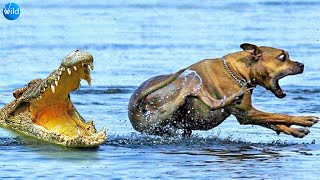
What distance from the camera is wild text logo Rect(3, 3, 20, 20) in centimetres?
2521

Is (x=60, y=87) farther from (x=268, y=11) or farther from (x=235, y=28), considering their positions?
(x=268, y=11)

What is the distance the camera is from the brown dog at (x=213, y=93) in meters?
12.3

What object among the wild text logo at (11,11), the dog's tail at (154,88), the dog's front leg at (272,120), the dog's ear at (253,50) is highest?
the wild text logo at (11,11)

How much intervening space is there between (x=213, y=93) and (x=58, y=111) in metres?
1.63

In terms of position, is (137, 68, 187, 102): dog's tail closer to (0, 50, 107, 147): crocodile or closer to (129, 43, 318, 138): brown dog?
(129, 43, 318, 138): brown dog

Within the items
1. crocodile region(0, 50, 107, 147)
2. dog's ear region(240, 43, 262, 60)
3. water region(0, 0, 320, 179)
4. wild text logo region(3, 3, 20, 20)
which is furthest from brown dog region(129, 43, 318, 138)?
wild text logo region(3, 3, 20, 20)

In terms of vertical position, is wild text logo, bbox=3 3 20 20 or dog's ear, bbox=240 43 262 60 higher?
wild text logo, bbox=3 3 20 20

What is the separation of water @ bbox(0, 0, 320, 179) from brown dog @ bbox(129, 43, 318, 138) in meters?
0.20

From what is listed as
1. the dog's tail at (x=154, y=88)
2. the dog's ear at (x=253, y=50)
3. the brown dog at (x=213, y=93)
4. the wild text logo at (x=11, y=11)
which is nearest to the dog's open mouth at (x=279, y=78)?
the brown dog at (x=213, y=93)

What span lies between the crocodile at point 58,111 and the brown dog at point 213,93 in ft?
3.01

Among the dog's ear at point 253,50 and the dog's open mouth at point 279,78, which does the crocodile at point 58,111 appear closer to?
the dog's ear at point 253,50

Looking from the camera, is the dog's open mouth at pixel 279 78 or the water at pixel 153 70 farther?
the dog's open mouth at pixel 279 78

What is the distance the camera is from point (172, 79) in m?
12.7

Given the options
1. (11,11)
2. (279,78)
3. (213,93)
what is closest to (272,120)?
(279,78)
